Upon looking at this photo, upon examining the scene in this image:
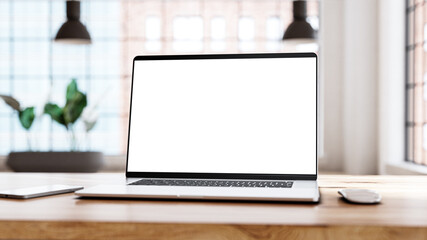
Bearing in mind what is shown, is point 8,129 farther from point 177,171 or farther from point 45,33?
point 177,171

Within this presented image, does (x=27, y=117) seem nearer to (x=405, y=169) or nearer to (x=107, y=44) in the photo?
(x=107, y=44)

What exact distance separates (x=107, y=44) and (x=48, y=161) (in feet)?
3.57

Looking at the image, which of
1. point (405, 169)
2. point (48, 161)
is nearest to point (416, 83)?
point (405, 169)

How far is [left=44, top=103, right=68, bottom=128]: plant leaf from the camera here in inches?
137

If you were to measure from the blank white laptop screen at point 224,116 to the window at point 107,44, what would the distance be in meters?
2.70

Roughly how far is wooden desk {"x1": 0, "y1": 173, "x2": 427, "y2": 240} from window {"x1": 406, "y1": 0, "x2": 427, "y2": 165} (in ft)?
7.86

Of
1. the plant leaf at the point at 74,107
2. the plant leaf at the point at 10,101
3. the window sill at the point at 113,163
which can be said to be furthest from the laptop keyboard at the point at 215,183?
the window sill at the point at 113,163

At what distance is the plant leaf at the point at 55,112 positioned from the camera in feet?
11.4

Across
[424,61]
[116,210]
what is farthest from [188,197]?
[424,61]

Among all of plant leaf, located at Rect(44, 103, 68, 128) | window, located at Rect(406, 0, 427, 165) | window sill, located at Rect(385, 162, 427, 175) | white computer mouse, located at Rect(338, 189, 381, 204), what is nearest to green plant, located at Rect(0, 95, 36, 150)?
plant leaf, located at Rect(44, 103, 68, 128)

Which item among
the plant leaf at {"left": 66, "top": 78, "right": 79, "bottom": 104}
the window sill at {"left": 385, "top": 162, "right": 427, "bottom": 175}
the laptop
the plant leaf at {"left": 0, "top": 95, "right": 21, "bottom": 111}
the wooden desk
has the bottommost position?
the window sill at {"left": 385, "top": 162, "right": 427, "bottom": 175}

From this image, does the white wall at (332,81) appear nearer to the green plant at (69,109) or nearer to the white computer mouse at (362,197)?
the green plant at (69,109)

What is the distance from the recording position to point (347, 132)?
3633mm

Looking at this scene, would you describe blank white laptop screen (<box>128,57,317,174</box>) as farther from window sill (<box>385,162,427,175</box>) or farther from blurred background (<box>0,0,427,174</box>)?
blurred background (<box>0,0,427,174</box>)
